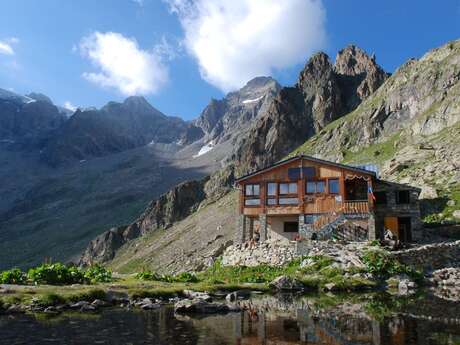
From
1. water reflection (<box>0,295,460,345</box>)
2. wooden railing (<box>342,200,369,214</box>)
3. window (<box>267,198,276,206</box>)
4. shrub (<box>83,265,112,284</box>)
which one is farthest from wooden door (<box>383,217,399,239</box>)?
shrub (<box>83,265,112,284</box>)

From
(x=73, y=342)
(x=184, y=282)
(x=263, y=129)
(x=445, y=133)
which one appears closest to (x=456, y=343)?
(x=73, y=342)

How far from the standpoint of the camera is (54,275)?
34.8 m

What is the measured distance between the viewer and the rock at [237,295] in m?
Result: 31.5

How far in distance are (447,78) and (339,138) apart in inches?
1363

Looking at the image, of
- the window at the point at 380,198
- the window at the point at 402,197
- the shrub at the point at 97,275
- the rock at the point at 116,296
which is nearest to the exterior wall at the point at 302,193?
the window at the point at 380,198

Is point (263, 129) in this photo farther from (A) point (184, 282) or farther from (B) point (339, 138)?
(A) point (184, 282)

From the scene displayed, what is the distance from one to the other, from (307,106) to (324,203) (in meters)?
128

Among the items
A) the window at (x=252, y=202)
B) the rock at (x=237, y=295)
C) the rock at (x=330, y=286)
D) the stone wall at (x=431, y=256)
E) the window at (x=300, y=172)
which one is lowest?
the rock at (x=237, y=295)

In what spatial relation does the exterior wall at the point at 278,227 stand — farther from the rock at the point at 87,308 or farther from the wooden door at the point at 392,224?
the rock at the point at 87,308

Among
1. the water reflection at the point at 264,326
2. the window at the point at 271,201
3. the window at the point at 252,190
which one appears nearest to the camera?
the water reflection at the point at 264,326

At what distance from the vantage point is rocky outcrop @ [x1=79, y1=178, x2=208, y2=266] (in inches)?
5969

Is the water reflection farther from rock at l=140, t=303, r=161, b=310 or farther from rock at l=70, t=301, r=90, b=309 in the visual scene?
rock at l=70, t=301, r=90, b=309

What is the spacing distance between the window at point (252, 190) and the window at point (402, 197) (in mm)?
16701

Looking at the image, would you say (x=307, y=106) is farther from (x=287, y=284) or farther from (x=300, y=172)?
(x=287, y=284)
